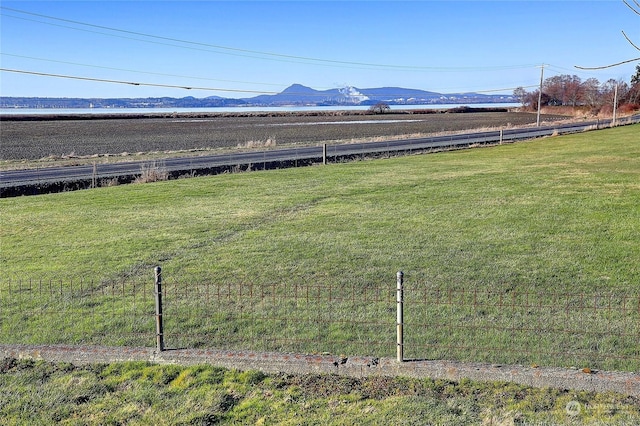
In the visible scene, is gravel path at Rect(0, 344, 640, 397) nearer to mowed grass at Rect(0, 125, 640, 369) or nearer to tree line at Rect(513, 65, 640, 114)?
mowed grass at Rect(0, 125, 640, 369)

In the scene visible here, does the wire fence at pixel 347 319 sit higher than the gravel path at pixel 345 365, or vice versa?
→ the gravel path at pixel 345 365

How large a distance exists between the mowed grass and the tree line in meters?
76.0

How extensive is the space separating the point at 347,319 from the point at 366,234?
5.41 m

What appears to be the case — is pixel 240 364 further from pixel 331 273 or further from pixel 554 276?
pixel 554 276

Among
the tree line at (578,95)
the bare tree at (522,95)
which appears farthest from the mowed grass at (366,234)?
the bare tree at (522,95)

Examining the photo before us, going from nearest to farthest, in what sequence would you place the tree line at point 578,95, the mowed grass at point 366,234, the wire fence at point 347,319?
the wire fence at point 347,319, the mowed grass at point 366,234, the tree line at point 578,95

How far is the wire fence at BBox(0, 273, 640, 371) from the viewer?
729 centimetres

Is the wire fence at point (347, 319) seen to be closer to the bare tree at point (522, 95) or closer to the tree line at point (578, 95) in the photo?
the tree line at point (578, 95)

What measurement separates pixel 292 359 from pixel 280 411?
86 cm

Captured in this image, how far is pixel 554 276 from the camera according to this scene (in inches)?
395

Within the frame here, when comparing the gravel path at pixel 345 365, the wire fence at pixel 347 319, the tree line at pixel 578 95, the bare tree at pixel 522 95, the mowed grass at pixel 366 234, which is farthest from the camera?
the bare tree at pixel 522 95

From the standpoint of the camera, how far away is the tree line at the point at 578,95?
91.4 m

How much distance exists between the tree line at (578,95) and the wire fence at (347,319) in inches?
3508

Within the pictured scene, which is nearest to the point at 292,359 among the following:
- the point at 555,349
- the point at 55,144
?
the point at 555,349
